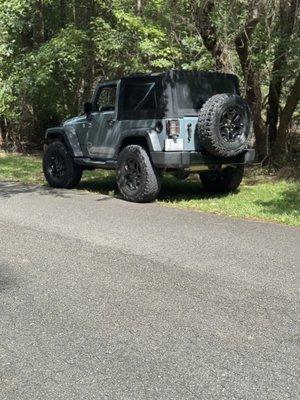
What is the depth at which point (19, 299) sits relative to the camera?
206 inches

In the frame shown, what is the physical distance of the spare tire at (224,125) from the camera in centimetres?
963

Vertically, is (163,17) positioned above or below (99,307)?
above

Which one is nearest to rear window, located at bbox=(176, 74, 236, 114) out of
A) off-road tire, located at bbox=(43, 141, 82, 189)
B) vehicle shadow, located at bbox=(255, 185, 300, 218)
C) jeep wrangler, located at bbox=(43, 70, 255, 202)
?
jeep wrangler, located at bbox=(43, 70, 255, 202)

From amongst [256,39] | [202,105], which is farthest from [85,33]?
[202,105]

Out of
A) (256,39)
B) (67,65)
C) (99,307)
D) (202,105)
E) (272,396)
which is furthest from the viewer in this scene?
(67,65)

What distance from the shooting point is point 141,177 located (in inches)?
400

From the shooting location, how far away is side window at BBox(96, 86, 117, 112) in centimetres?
1124

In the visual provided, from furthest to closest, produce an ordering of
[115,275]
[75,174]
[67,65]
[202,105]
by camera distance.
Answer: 1. [67,65]
2. [75,174]
3. [202,105]
4. [115,275]

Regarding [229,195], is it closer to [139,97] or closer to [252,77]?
[139,97]

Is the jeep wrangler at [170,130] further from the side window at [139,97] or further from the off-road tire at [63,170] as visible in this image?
the off-road tire at [63,170]

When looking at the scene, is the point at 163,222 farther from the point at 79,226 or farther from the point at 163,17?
the point at 163,17

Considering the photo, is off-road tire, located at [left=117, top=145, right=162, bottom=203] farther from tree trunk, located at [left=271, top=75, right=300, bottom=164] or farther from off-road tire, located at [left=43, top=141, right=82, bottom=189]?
tree trunk, located at [left=271, top=75, right=300, bottom=164]

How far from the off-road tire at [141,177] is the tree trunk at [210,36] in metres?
4.19

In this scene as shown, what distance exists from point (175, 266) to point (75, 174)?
626cm
